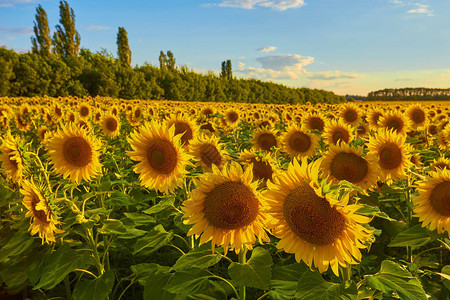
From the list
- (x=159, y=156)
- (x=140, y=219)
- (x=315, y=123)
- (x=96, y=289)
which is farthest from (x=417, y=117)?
(x=96, y=289)

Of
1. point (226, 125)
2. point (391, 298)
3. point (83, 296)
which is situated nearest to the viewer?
point (391, 298)

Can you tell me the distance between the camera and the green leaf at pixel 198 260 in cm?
184

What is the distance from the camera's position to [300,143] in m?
4.27

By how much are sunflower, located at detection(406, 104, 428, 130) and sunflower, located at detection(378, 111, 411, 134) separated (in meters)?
1.72

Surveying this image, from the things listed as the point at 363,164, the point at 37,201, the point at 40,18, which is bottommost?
the point at 37,201

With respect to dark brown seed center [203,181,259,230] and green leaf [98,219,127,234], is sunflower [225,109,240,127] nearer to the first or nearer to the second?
green leaf [98,219,127,234]

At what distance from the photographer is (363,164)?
8.57 feet

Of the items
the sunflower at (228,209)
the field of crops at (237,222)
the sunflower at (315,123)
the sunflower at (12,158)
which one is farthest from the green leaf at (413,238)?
the sunflower at (315,123)

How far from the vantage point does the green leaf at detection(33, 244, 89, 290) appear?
2.26 m

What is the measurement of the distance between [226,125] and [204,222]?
550cm

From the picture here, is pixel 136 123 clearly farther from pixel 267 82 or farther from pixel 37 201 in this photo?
pixel 267 82

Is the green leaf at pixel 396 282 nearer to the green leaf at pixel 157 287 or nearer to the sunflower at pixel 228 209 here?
the sunflower at pixel 228 209

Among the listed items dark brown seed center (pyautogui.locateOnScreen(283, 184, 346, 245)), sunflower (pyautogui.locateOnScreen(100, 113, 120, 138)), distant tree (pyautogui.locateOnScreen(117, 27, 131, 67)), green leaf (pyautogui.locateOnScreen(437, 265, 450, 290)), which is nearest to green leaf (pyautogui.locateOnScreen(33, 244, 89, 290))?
dark brown seed center (pyautogui.locateOnScreen(283, 184, 346, 245))

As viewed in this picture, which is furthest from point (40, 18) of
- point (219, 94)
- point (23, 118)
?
point (23, 118)
